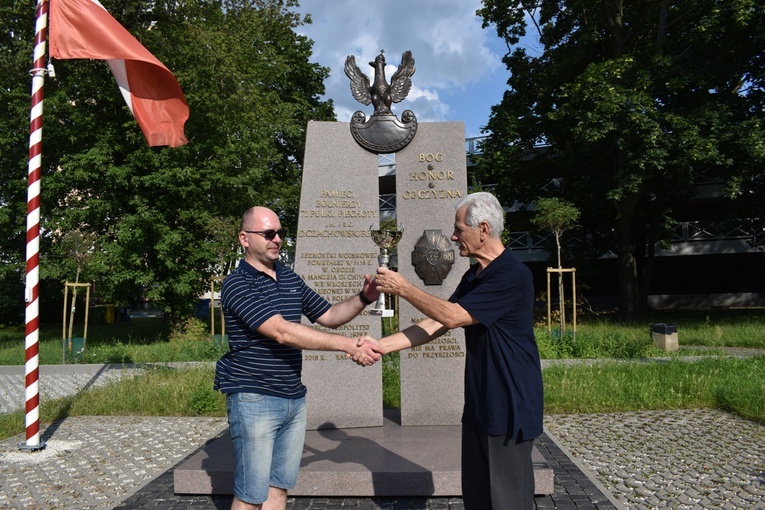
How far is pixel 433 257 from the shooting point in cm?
661

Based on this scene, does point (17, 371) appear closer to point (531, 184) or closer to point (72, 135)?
point (72, 135)

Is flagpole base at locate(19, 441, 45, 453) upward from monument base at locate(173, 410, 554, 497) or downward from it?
downward

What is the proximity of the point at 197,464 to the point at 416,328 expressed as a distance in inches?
111

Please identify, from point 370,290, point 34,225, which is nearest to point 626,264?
point 34,225

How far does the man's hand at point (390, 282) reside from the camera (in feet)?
10.4

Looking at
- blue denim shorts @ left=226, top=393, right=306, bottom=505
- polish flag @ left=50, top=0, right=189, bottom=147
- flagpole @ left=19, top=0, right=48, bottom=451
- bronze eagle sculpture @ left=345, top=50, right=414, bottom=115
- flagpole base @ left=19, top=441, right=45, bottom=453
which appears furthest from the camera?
polish flag @ left=50, top=0, right=189, bottom=147

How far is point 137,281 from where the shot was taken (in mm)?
17203

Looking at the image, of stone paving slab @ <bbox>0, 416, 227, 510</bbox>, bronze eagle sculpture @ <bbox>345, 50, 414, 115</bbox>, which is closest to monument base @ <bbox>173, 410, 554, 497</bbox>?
stone paving slab @ <bbox>0, 416, 227, 510</bbox>

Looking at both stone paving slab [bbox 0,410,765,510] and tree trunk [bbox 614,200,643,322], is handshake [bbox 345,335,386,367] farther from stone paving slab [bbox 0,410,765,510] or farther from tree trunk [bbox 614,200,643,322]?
tree trunk [bbox 614,200,643,322]

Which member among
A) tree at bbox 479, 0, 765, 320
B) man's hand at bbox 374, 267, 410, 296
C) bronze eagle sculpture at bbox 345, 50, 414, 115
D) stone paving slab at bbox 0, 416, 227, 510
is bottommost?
stone paving slab at bbox 0, 416, 227, 510

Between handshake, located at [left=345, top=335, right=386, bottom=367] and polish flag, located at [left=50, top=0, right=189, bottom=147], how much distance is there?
5.34 metres

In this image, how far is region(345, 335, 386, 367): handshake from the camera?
3291mm

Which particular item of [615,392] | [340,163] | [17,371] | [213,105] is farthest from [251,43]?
[615,392]

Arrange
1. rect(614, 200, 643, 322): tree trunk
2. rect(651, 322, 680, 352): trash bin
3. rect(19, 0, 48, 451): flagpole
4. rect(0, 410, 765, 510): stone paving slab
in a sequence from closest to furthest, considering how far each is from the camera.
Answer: rect(0, 410, 765, 510): stone paving slab < rect(19, 0, 48, 451): flagpole < rect(651, 322, 680, 352): trash bin < rect(614, 200, 643, 322): tree trunk
